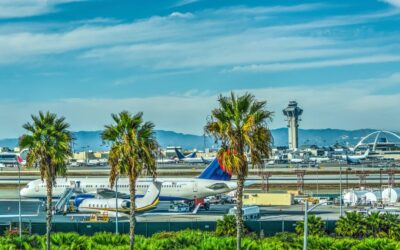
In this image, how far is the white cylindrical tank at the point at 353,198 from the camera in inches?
4063

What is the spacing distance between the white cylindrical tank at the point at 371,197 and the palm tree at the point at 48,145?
64512 millimetres

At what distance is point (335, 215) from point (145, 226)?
30668mm

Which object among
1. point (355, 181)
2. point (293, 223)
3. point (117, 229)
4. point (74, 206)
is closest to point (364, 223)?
point (293, 223)

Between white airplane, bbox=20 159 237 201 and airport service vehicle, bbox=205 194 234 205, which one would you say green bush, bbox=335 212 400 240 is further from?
airport service vehicle, bbox=205 194 234 205

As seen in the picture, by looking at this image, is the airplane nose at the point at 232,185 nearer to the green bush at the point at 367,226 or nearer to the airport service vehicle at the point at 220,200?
the airport service vehicle at the point at 220,200

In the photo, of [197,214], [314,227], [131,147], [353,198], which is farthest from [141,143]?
[353,198]

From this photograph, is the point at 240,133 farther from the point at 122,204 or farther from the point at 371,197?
the point at 371,197

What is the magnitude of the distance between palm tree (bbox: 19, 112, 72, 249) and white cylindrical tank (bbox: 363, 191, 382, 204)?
64.5 metres

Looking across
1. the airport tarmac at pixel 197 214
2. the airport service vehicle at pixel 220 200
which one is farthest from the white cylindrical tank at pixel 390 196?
the airport service vehicle at pixel 220 200

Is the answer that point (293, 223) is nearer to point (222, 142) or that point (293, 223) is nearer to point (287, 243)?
point (287, 243)

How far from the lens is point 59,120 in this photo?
157ft

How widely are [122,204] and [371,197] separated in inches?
1507

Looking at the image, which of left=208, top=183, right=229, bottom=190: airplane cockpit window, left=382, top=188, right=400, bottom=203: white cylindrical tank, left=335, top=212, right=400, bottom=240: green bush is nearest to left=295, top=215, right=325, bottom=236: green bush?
left=335, top=212, right=400, bottom=240: green bush

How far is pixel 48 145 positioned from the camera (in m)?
47.1
